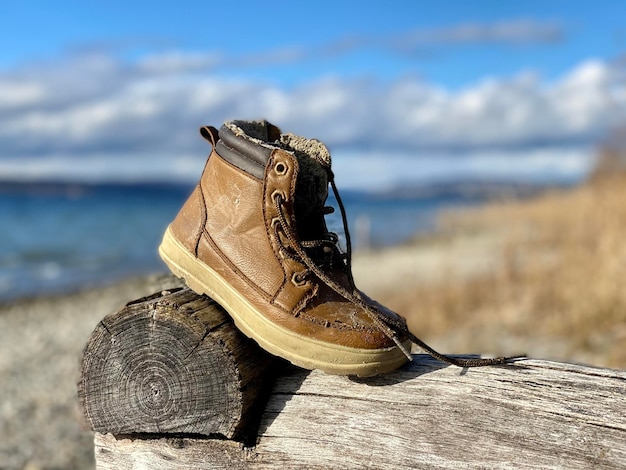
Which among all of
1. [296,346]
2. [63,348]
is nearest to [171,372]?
[296,346]

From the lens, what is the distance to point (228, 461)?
82.4 inches

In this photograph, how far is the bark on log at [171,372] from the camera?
2.04 m

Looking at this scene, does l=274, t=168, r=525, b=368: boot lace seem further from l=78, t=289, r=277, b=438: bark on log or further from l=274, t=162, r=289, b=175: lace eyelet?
l=78, t=289, r=277, b=438: bark on log

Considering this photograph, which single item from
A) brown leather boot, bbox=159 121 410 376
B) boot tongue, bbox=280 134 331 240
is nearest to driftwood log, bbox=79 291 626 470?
brown leather boot, bbox=159 121 410 376

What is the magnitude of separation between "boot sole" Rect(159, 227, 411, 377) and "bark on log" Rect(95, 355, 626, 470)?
97 millimetres

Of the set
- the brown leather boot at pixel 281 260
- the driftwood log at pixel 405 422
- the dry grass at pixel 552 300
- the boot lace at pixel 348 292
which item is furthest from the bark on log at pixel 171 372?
the dry grass at pixel 552 300

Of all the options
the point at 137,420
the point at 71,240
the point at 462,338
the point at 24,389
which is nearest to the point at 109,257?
the point at 71,240

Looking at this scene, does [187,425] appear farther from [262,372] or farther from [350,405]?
[350,405]

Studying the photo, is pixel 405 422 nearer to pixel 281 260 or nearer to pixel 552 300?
pixel 281 260

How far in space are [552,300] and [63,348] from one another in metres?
7.34

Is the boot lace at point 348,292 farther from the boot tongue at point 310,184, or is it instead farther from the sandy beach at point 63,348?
the sandy beach at point 63,348

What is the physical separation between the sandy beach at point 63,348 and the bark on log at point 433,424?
693 millimetres

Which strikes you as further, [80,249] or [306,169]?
[80,249]

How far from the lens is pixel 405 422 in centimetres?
193
